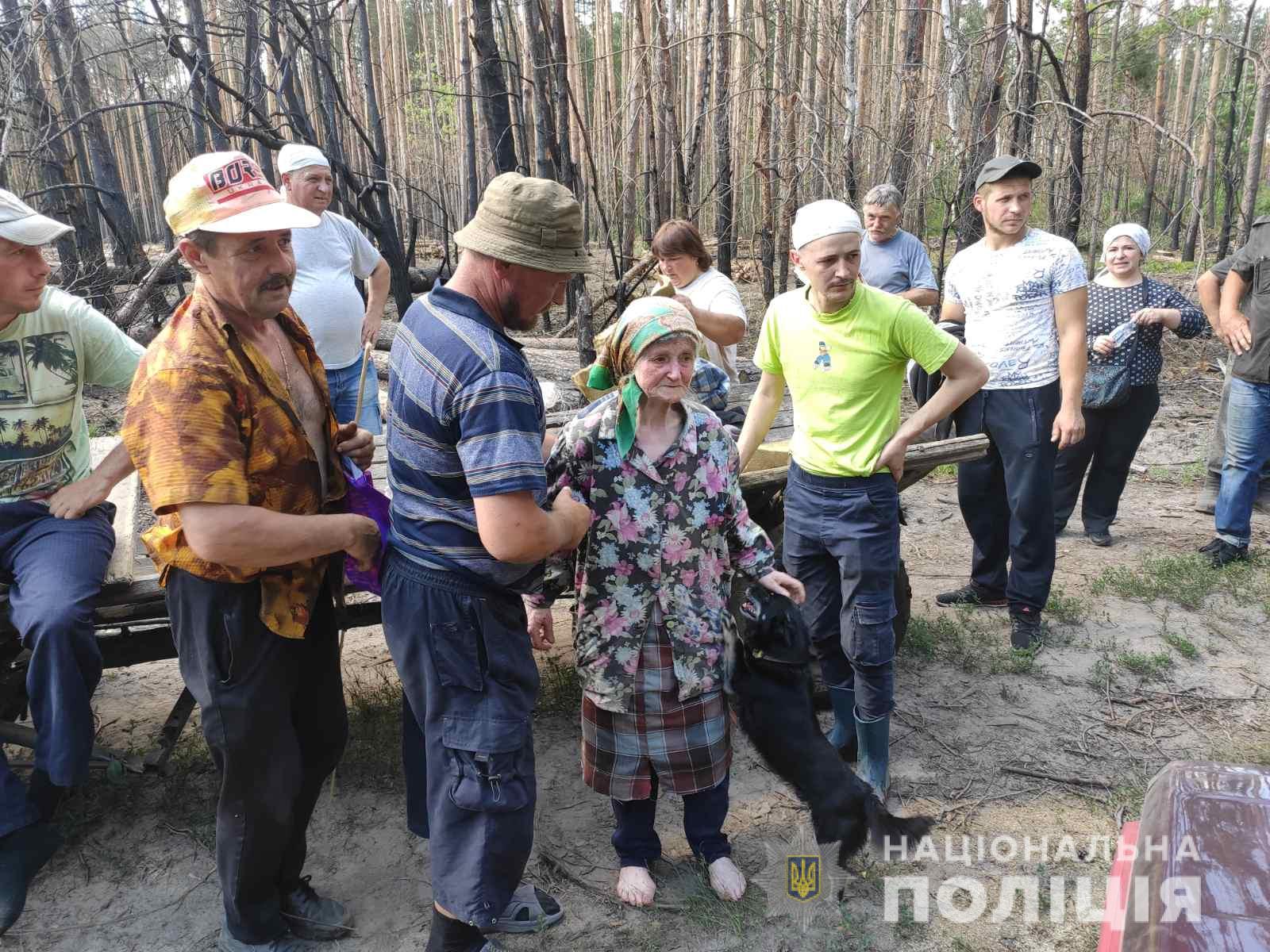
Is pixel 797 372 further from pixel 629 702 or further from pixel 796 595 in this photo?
pixel 629 702

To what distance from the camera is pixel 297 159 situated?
4047 mm

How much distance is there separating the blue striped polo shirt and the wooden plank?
122cm

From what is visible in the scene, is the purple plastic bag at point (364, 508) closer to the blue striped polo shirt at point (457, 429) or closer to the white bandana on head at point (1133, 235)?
the blue striped polo shirt at point (457, 429)

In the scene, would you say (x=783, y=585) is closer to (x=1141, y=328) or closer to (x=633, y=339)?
(x=633, y=339)

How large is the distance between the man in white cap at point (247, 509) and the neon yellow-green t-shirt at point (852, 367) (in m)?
1.42

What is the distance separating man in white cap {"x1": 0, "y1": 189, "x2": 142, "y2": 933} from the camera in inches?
95.9

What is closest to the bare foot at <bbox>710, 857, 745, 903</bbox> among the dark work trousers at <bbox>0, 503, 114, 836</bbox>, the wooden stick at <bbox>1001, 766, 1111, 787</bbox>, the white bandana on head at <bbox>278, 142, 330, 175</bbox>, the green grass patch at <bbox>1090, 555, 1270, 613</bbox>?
the wooden stick at <bbox>1001, 766, 1111, 787</bbox>

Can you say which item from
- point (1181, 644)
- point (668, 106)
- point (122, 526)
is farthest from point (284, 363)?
point (668, 106)

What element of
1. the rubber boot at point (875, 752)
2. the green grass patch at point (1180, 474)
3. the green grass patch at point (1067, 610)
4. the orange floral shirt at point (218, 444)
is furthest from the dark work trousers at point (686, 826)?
the green grass patch at point (1180, 474)

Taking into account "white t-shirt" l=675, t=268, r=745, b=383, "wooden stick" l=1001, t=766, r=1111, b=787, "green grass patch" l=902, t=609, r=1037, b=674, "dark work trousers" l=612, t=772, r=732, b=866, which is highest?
"white t-shirt" l=675, t=268, r=745, b=383

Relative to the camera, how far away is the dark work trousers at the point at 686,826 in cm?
266

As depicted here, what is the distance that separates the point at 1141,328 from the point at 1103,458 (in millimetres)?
809

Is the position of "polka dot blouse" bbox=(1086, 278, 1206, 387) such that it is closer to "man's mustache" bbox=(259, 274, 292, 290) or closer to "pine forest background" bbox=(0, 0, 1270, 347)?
"pine forest background" bbox=(0, 0, 1270, 347)

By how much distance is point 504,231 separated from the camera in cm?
188
